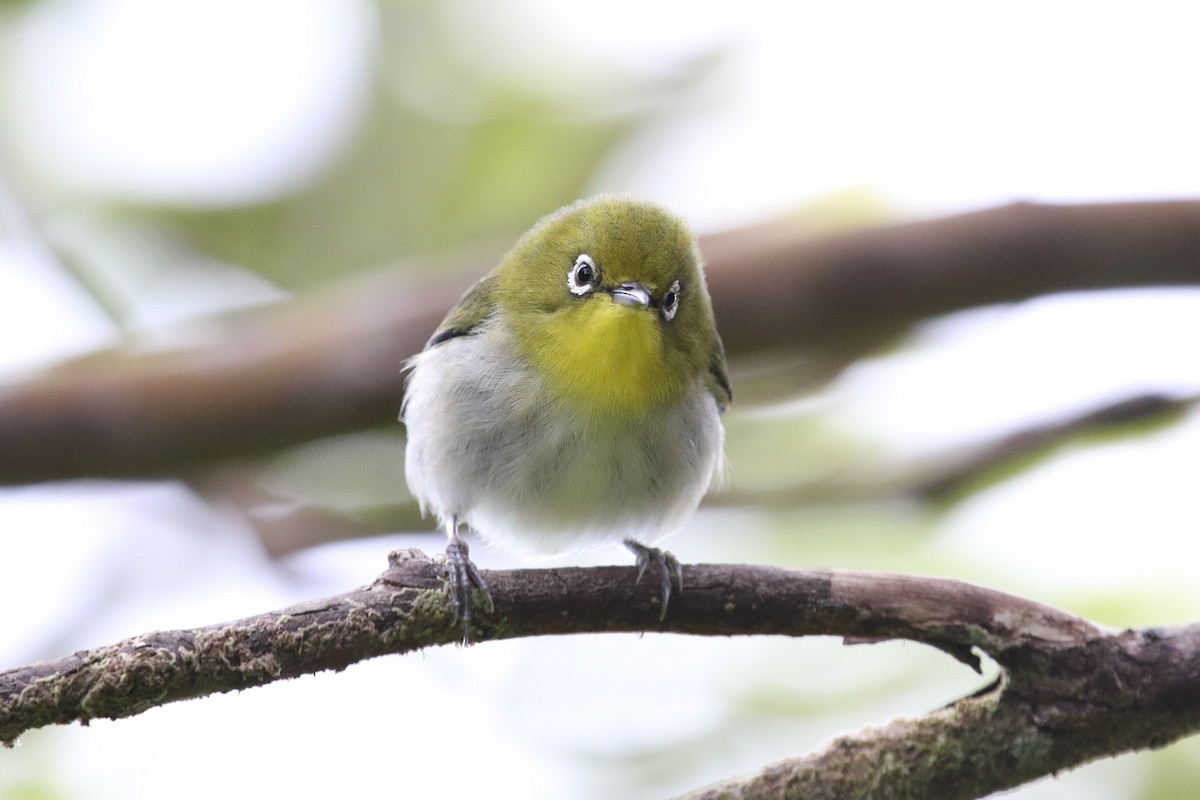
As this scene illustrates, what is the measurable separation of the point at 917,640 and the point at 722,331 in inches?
81.7

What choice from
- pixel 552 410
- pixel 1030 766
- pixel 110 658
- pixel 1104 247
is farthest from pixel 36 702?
pixel 1104 247

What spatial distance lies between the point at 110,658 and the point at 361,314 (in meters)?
2.74

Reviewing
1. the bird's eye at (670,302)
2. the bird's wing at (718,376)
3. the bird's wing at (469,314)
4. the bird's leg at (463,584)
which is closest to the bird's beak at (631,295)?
the bird's eye at (670,302)

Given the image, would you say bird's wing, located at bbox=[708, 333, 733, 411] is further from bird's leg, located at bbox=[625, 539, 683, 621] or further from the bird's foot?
Answer: the bird's foot

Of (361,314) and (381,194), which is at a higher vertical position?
(381,194)

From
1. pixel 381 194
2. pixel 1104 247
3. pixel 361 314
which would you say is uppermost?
pixel 381 194

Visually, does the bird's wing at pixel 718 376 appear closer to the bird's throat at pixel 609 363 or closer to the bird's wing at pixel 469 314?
the bird's throat at pixel 609 363

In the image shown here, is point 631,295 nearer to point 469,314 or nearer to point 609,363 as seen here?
point 609,363

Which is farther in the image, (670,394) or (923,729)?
(670,394)

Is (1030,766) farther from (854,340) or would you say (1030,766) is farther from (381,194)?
(381,194)

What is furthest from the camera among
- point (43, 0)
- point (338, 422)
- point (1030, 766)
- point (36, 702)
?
point (43, 0)

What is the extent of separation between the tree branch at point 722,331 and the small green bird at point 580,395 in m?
0.34

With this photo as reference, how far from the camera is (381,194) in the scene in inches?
265

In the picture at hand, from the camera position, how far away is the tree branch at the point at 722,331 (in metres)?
4.61
